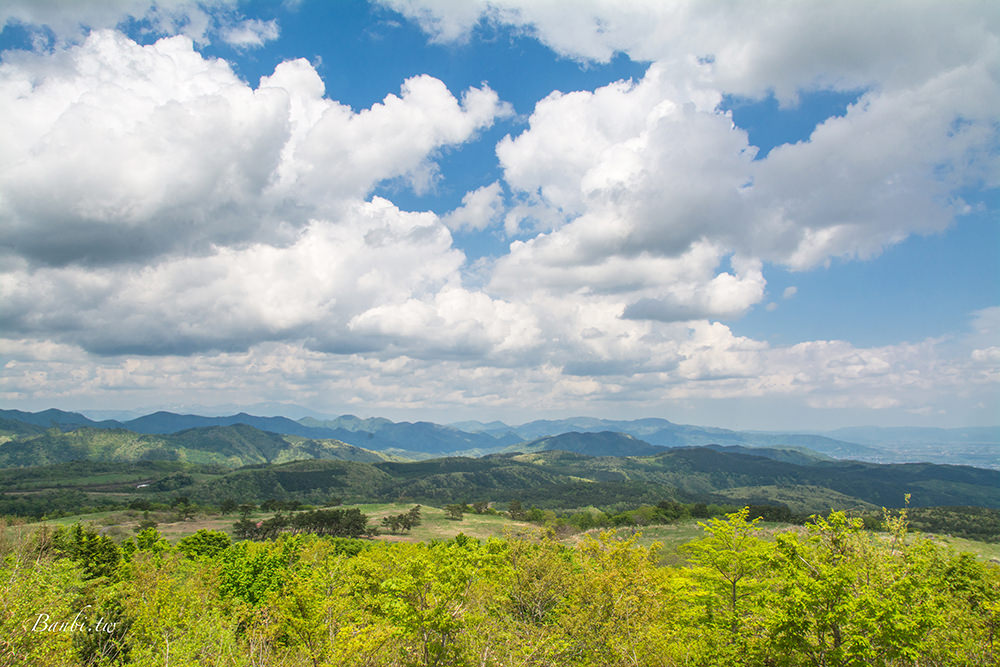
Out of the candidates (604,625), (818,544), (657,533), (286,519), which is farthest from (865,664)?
(286,519)

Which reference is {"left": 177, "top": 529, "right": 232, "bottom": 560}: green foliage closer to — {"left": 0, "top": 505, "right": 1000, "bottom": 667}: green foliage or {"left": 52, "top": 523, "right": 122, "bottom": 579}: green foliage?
{"left": 52, "top": 523, "right": 122, "bottom": 579}: green foliage

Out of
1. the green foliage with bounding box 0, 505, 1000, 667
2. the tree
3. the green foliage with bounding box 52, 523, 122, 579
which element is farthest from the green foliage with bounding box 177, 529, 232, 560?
the tree

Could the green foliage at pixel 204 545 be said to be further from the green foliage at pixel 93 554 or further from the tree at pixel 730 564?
the tree at pixel 730 564

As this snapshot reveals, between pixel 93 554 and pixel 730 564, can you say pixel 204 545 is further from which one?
pixel 730 564

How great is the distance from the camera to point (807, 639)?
26312 millimetres

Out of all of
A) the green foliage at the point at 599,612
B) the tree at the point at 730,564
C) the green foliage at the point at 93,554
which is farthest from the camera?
the green foliage at the point at 93,554

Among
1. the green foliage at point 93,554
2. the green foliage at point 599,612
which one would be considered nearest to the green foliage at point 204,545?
the green foliage at point 93,554

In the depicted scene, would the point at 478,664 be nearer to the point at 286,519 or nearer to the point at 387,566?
the point at 387,566

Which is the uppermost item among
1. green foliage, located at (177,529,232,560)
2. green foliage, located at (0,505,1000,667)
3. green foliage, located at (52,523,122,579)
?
green foliage, located at (0,505,1000,667)

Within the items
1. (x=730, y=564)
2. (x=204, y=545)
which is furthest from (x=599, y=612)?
(x=204, y=545)

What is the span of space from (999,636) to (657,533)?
144 m

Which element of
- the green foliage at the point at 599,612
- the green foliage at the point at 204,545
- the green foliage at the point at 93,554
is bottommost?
the green foliage at the point at 204,545

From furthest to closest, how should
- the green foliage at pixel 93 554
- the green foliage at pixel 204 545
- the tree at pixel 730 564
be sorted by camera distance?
the green foliage at pixel 204 545, the green foliage at pixel 93 554, the tree at pixel 730 564

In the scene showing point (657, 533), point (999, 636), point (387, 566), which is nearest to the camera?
point (999, 636)
